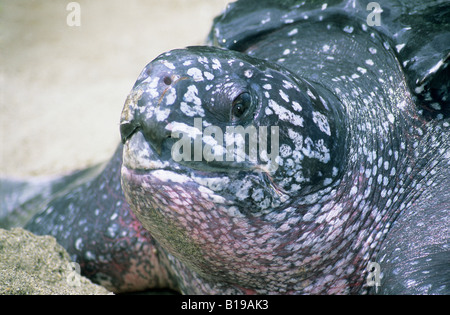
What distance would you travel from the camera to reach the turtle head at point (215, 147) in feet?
5.52

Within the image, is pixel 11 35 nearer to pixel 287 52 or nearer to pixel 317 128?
pixel 287 52

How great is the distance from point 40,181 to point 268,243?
303 cm

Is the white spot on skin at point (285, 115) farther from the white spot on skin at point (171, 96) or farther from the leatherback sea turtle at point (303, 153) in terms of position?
the white spot on skin at point (171, 96)

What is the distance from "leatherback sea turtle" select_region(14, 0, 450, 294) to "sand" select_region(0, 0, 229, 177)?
2449 mm

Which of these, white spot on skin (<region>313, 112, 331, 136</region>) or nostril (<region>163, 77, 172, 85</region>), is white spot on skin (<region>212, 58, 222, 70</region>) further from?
white spot on skin (<region>313, 112, 331, 136</region>)

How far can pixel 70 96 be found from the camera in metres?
5.57

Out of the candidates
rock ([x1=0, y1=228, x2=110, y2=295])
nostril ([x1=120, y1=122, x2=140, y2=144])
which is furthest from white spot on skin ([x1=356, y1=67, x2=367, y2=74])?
rock ([x1=0, y1=228, x2=110, y2=295])

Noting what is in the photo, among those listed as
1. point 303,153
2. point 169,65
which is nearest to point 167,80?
point 169,65

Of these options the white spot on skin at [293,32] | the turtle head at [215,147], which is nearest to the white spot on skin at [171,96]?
the turtle head at [215,147]

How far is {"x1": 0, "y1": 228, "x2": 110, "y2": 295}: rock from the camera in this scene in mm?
2057

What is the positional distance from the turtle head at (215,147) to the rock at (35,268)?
0.63 meters

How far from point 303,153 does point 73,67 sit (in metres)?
5.02

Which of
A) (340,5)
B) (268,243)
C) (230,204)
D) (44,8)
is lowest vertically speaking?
(268,243)
